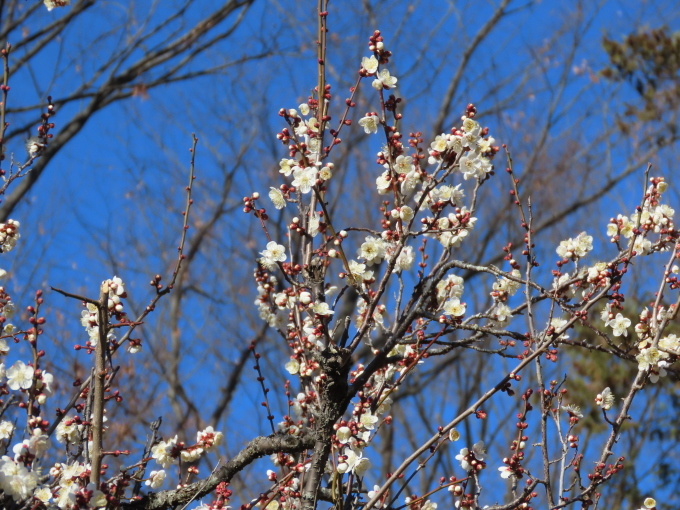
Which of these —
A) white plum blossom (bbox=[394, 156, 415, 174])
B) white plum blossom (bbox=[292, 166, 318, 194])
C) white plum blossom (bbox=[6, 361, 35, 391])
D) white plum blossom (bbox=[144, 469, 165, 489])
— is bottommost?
white plum blossom (bbox=[144, 469, 165, 489])

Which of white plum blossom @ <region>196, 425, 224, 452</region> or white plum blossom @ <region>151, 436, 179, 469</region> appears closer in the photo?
white plum blossom @ <region>151, 436, 179, 469</region>

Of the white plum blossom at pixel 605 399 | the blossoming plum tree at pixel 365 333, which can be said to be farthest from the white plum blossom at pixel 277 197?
the white plum blossom at pixel 605 399

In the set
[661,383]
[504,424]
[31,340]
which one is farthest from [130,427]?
[31,340]

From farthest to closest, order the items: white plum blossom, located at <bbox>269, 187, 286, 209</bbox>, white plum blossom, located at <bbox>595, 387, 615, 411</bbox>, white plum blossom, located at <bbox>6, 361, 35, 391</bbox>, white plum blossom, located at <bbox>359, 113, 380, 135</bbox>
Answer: white plum blossom, located at <bbox>595, 387, 615, 411</bbox> < white plum blossom, located at <bbox>269, 187, 286, 209</bbox> < white plum blossom, located at <bbox>359, 113, 380, 135</bbox> < white plum blossom, located at <bbox>6, 361, 35, 391</bbox>

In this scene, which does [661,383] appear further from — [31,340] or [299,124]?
[31,340]

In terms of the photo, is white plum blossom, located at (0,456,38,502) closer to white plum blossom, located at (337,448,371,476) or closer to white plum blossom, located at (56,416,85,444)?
white plum blossom, located at (56,416,85,444)

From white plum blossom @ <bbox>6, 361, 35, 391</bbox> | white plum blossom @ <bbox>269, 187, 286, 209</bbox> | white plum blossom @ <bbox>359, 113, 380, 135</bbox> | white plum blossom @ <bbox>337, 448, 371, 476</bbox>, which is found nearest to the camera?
white plum blossom @ <bbox>6, 361, 35, 391</bbox>

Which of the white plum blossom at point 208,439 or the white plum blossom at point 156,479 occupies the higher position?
the white plum blossom at point 208,439

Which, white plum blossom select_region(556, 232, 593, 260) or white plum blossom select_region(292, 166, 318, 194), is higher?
white plum blossom select_region(556, 232, 593, 260)

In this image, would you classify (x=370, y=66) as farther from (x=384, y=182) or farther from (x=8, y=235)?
(x=8, y=235)

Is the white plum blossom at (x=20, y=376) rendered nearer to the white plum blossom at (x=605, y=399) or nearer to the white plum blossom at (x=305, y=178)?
the white plum blossom at (x=305, y=178)

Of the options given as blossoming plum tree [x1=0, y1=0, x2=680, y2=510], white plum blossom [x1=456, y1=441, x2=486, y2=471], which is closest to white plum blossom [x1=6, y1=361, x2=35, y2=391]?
blossoming plum tree [x1=0, y1=0, x2=680, y2=510]

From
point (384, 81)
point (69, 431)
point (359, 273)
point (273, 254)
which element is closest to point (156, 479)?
point (69, 431)

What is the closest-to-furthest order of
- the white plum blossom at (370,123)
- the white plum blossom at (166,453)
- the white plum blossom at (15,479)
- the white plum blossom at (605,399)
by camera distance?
the white plum blossom at (15,479) → the white plum blossom at (166,453) → the white plum blossom at (370,123) → the white plum blossom at (605,399)
